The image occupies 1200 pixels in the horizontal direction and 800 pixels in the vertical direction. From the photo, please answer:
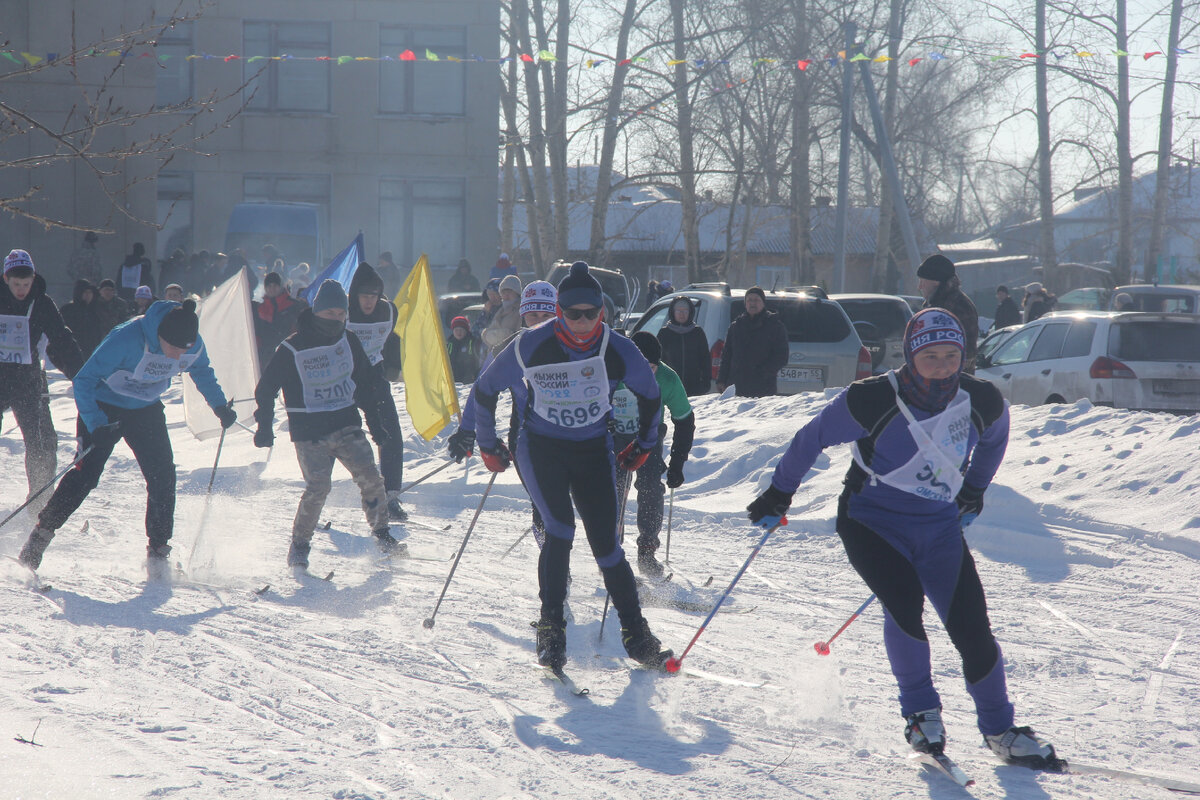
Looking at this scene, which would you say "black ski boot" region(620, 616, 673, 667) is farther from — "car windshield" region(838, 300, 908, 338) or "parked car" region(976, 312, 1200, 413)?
"car windshield" region(838, 300, 908, 338)

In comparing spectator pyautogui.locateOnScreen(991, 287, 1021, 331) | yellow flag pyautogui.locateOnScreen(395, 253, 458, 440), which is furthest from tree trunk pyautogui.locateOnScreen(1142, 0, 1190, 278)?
yellow flag pyautogui.locateOnScreen(395, 253, 458, 440)

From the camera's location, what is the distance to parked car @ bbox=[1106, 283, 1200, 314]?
18.4 meters

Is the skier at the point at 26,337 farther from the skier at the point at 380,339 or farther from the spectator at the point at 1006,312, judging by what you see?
the spectator at the point at 1006,312

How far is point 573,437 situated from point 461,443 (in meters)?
0.98

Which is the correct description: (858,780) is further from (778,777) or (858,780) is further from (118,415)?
(118,415)

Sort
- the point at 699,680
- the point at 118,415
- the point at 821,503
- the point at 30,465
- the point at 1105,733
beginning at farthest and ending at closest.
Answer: the point at 821,503 → the point at 30,465 → the point at 118,415 → the point at 699,680 → the point at 1105,733

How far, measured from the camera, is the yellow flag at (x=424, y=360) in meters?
9.05

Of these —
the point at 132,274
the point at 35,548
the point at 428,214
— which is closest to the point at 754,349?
the point at 35,548

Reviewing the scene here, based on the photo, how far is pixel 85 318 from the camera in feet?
49.1

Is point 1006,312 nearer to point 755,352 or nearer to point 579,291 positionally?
point 755,352

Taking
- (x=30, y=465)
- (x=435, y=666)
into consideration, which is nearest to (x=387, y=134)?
(x=30, y=465)

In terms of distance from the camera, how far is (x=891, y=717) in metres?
4.57

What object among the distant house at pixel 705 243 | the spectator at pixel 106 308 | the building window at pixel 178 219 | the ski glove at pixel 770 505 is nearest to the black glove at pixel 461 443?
the ski glove at pixel 770 505

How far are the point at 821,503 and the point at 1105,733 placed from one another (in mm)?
4671
